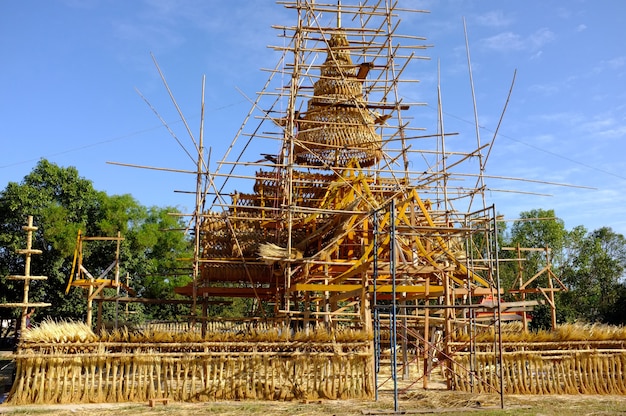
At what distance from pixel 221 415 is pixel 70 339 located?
3782 millimetres

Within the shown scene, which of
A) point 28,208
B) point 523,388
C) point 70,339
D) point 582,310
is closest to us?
point 70,339

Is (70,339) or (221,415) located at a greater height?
(70,339)

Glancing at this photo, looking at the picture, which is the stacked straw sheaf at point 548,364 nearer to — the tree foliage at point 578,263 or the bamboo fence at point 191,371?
the bamboo fence at point 191,371

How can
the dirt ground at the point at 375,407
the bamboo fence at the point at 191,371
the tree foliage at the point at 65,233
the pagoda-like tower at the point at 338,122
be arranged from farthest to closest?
the tree foliage at the point at 65,233
the pagoda-like tower at the point at 338,122
the bamboo fence at the point at 191,371
the dirt ground at the point at 375,407

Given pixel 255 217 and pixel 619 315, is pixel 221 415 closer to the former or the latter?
pixel 255 217

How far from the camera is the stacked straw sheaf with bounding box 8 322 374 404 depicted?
39.1 ft

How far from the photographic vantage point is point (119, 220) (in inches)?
1409

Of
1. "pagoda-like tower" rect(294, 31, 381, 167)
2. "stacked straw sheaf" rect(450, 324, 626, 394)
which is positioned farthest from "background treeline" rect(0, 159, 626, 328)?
"stacked straw sheaf" rect(450, 324, 626, 394)

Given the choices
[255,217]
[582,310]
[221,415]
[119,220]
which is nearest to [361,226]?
[255,217]

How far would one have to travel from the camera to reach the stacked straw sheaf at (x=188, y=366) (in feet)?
39.1

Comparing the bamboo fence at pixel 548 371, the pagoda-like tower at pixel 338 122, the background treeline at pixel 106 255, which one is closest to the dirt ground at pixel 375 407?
the bamboo fence at pixel 548 371

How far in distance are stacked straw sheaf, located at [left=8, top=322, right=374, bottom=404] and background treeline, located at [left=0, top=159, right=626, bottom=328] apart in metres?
15.9

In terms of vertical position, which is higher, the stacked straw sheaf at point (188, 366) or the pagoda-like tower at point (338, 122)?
the pagoda-like tower at point (338, 122)

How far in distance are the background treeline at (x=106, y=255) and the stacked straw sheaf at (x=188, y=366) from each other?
1593cm
